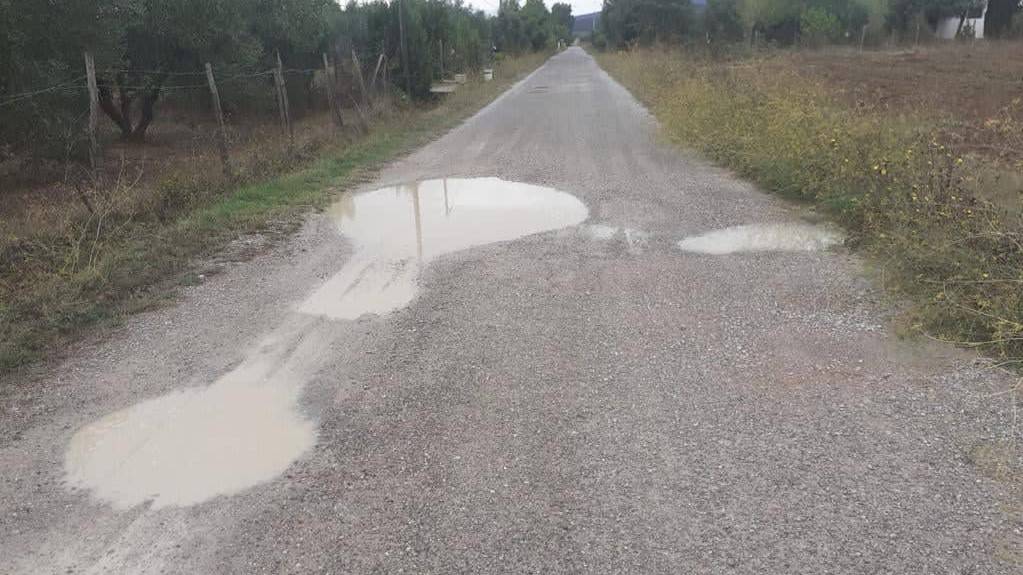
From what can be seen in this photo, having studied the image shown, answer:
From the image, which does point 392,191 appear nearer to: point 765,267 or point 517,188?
point 517,188

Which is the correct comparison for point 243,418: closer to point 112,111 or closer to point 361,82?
point 361,82

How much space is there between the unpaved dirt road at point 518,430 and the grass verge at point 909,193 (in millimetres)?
336

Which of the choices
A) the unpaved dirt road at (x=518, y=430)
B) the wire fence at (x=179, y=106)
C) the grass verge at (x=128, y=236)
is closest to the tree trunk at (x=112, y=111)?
the wire fence at (x=179, y=106)

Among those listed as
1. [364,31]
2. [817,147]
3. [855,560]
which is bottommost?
[855,560]

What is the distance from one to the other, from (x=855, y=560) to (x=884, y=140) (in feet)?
23.0

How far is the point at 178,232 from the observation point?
7.16 meters

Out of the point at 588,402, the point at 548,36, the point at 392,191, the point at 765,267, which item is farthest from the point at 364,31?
the point at 548,36

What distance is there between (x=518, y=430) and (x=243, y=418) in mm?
1491

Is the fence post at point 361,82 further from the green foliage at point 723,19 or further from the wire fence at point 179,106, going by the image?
the green foliage at point 723,19

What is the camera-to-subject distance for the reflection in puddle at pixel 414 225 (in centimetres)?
569

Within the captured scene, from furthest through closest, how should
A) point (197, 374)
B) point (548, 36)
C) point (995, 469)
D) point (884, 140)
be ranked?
1. point (548, 36)
2. point (884, 140)
3. point (197, 374)
4. point (995, 469)

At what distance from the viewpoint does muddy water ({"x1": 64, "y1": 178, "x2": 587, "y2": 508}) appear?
10.8 ft

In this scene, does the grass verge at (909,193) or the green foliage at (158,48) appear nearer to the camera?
the grass verge at (909,193)

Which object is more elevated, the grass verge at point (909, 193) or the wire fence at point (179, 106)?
the wire fence at point (179, 106)
